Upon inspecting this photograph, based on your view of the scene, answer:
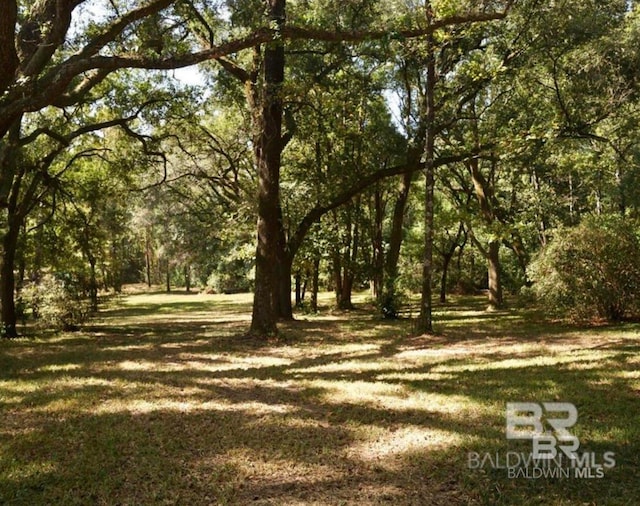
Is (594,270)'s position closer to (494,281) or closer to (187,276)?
(494,281)

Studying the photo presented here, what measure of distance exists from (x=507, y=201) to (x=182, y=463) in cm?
2677

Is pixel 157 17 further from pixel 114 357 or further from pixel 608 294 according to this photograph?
pixel 608 294

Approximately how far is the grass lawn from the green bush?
4.95 feet

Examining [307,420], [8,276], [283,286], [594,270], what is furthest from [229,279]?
[307,420]

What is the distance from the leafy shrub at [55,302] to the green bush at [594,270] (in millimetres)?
15067

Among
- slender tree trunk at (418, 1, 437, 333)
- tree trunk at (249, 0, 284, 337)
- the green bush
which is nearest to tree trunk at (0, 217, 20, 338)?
tree trunk at (249, 0, 284, 337)

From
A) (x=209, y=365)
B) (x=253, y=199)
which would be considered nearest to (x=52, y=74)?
(x=209, y=365)

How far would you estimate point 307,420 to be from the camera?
243 inches

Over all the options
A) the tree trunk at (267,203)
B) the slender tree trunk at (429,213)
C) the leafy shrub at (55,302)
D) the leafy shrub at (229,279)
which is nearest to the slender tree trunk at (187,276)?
the leafy shrub at (229,279)

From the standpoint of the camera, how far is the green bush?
12.9 meters

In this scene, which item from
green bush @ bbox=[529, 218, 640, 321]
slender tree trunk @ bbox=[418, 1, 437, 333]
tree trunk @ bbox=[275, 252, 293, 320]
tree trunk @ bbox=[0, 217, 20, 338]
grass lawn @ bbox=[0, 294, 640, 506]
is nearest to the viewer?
grass lawn @ bbox=[0, 294, 640, 506]

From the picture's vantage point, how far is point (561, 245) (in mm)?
13633

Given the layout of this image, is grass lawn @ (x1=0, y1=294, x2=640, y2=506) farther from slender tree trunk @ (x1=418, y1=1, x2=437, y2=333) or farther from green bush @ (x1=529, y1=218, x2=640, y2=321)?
green bush @ (x1=529, y1=218, x2=640, y2=321)

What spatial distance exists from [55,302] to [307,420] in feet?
42.2
